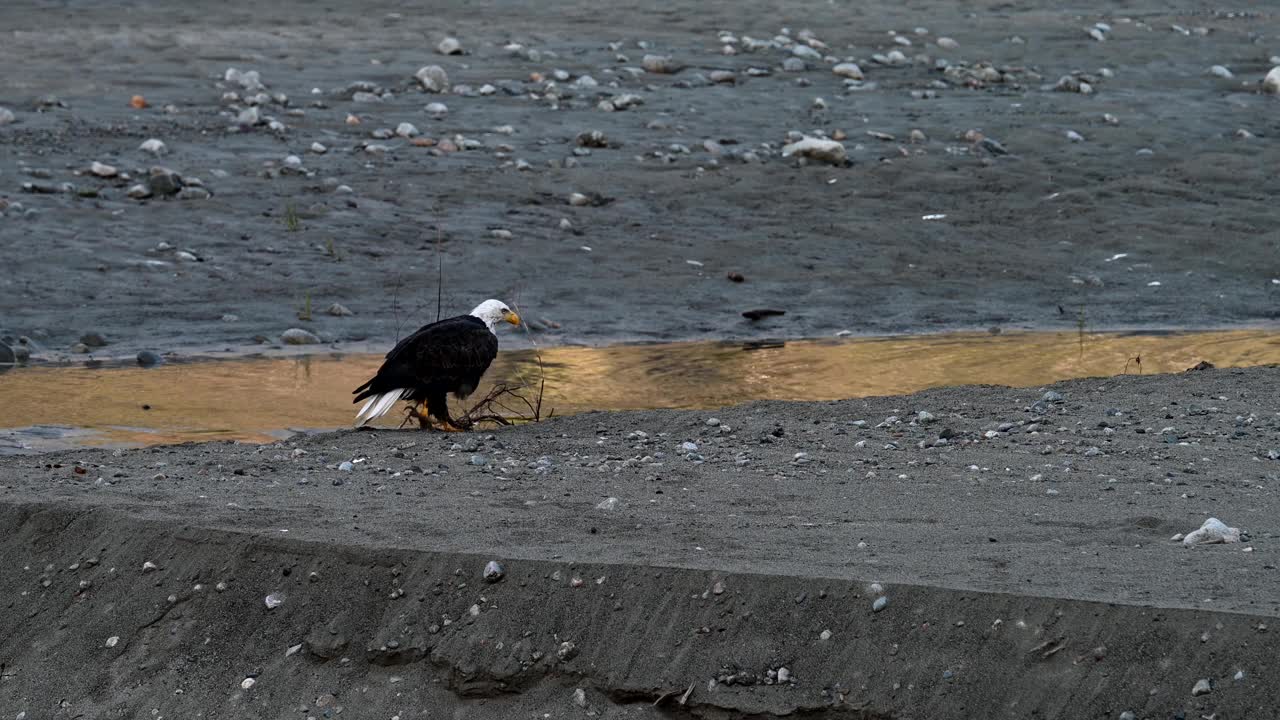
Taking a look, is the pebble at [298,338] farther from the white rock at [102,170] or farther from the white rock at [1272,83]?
the white rock at [1272,83]

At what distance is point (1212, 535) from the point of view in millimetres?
5172

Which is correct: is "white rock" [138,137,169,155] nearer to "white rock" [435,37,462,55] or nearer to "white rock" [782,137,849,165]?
"white rock" [435,37,462,55]

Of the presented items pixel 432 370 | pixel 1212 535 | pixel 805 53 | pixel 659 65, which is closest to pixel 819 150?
pixel 659 65

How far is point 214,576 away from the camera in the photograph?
5344mm

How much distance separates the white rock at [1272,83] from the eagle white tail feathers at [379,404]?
1239 centimetres

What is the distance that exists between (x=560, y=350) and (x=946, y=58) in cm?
908

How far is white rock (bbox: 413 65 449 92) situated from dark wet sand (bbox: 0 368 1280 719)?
953 centimetres

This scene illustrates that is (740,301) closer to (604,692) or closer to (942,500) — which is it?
(942,500)

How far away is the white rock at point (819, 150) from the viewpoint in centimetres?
1439

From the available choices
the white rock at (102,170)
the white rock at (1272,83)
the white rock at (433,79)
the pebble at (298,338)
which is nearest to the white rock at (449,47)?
the white rock at (433,79)

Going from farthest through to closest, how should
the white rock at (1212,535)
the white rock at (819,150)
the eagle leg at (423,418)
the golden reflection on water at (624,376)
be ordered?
the white rock at (819,150), the golden reflection on water at (624,376), the eagle leg at (423,418), the white rock at (1212,535)

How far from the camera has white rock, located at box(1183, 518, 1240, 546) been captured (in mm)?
5168

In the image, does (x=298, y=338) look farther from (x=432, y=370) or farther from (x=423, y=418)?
(x=432, y=370)

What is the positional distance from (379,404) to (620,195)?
5840 mm
